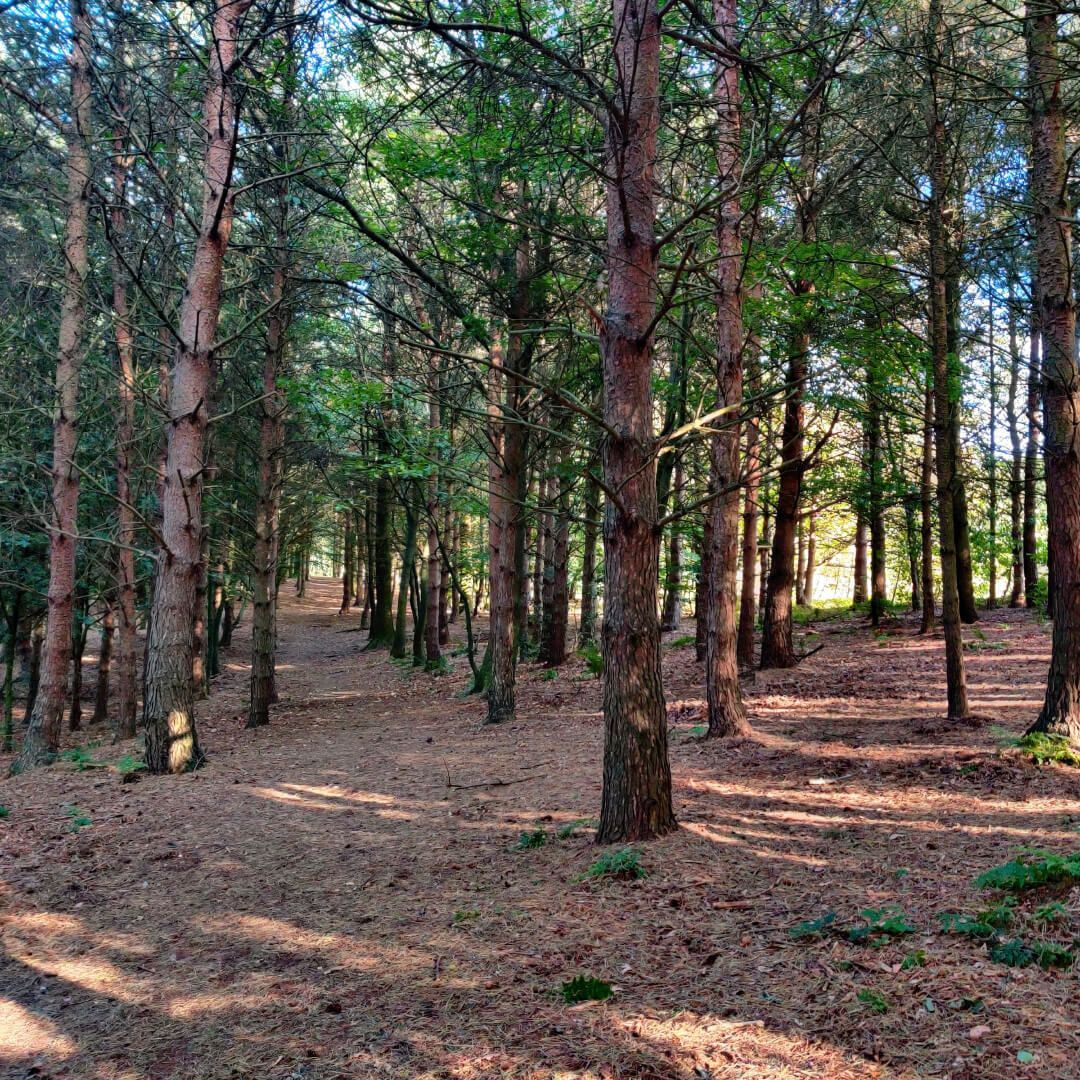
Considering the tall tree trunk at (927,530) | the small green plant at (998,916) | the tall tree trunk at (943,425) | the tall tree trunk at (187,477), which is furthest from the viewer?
the tall tree trunk at (927,530)

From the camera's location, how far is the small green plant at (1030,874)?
4098 millimetres

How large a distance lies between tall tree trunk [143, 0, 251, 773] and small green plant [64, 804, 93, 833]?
1.18 m

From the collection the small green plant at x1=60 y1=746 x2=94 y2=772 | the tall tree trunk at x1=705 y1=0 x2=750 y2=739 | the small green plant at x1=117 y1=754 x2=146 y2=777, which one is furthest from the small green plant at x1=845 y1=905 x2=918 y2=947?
the small green plant at x1=60 y1=746 x2=94 y2=772

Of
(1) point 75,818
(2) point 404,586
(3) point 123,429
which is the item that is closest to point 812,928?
(1) point 75,818

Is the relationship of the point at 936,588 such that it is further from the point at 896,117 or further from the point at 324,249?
the point at 324,249

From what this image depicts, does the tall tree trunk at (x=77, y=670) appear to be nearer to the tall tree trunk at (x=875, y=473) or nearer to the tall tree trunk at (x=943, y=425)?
the tall tree trunk at (x=875, y=473)

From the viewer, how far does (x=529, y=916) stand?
182 inches

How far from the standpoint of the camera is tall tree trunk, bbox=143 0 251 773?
838 centimetres

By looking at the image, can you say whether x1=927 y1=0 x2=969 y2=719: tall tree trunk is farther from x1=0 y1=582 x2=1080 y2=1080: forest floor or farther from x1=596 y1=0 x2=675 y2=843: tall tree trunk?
x1=596 y1=0 x2=675 y2=843: tall tree trunk

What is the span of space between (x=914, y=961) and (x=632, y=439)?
313cm

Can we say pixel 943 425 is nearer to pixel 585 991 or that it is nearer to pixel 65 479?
pixel 585 991

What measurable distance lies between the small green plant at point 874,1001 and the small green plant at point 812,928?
0.58 metres

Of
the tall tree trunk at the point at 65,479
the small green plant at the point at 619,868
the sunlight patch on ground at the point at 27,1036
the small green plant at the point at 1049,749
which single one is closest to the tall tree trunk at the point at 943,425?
the small green plant at the point at 1049,749

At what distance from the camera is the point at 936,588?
26.2m
